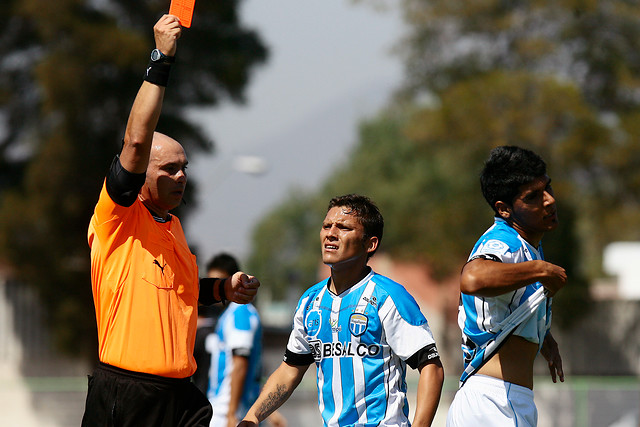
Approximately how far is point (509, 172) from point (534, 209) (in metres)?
0.22

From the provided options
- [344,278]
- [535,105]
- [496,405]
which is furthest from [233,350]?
[535,105]

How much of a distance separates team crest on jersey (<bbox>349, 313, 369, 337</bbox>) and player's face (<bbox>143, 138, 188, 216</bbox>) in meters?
1.03

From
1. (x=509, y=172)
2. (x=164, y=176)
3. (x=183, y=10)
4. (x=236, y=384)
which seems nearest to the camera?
(x=183, y=10)

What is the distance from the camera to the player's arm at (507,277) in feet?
13.2

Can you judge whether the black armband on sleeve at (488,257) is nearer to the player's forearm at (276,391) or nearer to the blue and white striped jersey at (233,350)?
the player's forearm at (276,391)

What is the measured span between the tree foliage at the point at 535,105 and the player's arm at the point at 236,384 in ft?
57.2

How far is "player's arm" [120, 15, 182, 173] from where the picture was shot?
12.4 feet

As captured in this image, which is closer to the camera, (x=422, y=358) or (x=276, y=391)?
(x=422, y=358)

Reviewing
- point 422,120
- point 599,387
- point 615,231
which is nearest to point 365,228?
point 599,387

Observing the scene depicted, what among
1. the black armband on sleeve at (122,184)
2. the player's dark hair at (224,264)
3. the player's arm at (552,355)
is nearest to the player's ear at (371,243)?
the player's arm at (552,355)

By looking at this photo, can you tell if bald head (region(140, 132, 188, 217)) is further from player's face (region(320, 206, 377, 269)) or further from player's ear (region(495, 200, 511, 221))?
player's ear (region(495, 200, 511, 221))

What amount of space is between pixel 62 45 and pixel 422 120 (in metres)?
10.1

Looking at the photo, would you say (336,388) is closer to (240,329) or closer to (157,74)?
(157,74)

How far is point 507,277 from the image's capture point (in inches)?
160
